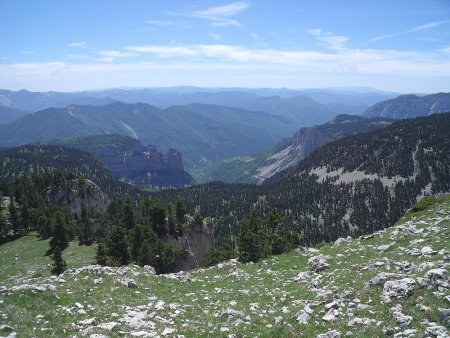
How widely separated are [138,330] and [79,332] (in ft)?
9.89

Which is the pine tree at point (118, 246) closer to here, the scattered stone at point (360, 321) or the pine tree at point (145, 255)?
the pine tree at point (145, 255)

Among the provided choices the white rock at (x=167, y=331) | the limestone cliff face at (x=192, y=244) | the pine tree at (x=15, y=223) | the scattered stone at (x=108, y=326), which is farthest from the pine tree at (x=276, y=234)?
the pine tree at (x=15, y=223)

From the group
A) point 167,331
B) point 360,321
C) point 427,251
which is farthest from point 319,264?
point 167,331

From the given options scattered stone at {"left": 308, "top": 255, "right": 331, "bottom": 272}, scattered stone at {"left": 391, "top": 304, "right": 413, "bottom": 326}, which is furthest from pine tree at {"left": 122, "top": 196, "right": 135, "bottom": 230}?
scattered stone at {"left": 391, "top": 304, "right": 413, "bottom": 326}

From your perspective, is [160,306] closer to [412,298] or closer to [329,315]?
[329,315]

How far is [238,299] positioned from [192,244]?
68322 millimetres

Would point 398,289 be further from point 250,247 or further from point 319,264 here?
point 250,247

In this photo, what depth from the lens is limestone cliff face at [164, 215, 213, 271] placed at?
81.2 metres

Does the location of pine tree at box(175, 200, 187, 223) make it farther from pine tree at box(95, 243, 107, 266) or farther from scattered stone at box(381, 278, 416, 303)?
scattered stone at box(381, 278, 416, 303)

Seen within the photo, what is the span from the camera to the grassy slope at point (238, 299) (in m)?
18.7

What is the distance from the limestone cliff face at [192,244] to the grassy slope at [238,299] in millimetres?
43380

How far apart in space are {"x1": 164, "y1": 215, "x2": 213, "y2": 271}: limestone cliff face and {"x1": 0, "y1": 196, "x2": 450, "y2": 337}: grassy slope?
43.4 m

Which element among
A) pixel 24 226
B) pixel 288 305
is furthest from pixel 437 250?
pixel 24 226

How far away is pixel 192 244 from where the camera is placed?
9362 centimetres
